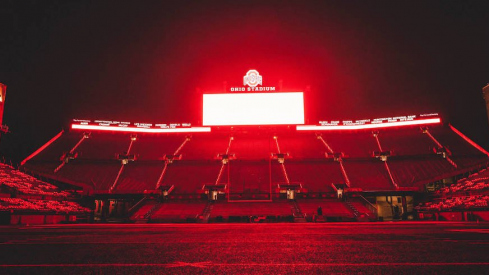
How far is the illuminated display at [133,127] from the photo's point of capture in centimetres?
4984

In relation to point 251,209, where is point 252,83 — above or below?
above

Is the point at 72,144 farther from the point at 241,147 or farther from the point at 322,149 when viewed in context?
the point at 322,149

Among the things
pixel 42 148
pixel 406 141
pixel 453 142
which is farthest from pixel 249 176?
pixel 42 148

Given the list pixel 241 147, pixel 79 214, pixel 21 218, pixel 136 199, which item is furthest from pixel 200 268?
pixel 241 147

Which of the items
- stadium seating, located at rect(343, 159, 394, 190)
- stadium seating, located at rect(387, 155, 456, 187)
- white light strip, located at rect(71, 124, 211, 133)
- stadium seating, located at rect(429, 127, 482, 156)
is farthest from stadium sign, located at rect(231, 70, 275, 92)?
stadium seating, located at rect(429, 127, 482, 156)

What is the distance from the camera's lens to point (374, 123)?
5006 centimetres

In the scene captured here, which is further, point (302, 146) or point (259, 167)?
point (302, 146)

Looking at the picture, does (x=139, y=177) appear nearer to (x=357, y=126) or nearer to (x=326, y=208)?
(x=326, y=208)

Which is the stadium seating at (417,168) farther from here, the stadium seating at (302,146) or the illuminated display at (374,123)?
the stadium seating at (302,146)

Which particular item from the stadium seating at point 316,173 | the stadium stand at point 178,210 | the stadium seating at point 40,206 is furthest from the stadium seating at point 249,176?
the stadium seating at point 40,206

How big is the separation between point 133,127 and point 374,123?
40738mm

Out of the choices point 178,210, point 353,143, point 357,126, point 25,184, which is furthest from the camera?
point 357,126

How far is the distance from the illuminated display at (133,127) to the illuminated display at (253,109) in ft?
16.0

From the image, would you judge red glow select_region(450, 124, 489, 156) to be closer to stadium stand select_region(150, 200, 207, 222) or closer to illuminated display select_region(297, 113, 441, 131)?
illuminated display select_region(297, 113, 441, 131)
